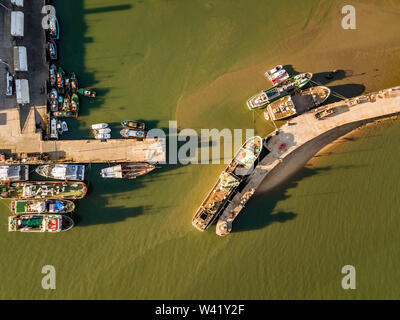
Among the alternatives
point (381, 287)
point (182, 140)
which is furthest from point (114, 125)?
point (381, 287)

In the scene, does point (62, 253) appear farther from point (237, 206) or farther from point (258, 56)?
point (258, 56)

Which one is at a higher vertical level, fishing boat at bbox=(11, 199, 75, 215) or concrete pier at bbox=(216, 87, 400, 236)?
concrete pier at bbox=(216, 87, 400, 236)

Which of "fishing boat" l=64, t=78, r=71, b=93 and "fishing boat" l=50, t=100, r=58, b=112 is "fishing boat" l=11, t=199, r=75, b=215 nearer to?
"fishing boat" l=50, t=100, r=58, b=112

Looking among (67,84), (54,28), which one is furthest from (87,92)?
→ (54,28)

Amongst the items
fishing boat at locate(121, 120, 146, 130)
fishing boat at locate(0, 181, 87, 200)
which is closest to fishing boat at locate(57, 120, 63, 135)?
fishing boat at locate(0, 181, 87, 200)

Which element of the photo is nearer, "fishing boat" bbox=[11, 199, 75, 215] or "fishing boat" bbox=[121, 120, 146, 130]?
"fishing boat" bbox=[11, 199, 75, 215]

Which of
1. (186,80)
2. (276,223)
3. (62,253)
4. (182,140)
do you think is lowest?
(62,253)
